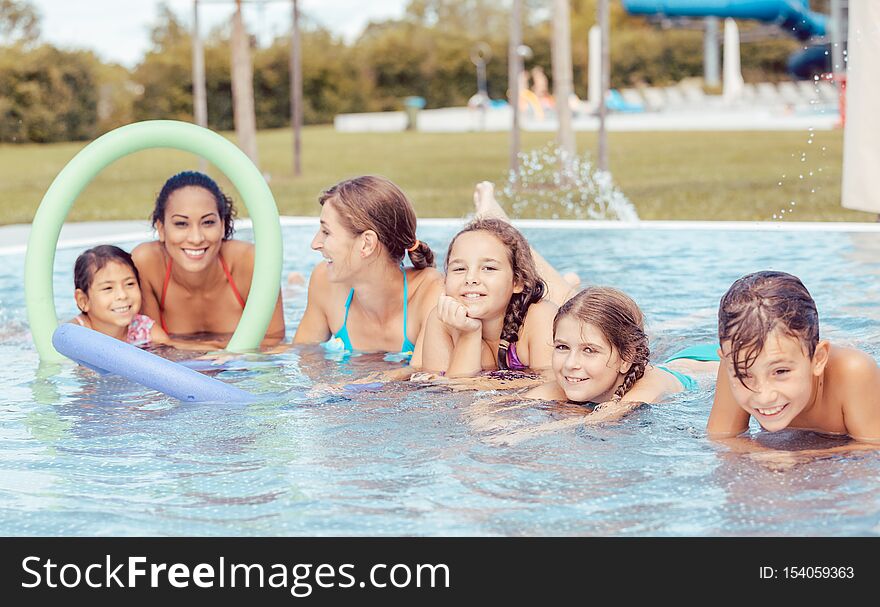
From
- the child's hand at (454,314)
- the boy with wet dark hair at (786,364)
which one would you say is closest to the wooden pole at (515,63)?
the child's hand at (454,314)

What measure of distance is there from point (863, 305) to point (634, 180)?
8.91 m

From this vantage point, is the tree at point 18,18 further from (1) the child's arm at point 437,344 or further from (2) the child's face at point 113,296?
(1) the child's arm at point 437,344

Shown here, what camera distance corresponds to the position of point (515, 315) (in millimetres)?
4766

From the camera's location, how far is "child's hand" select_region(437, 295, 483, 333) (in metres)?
4.41

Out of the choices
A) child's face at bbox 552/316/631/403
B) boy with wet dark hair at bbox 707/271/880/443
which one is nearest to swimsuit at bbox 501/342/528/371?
child's face at bbox 552/316/631/403

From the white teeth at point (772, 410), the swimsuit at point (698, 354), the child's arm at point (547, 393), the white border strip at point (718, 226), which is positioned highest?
the white border strip at point (718, 226)

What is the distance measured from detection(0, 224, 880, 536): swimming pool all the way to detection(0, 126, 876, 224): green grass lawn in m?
6.76

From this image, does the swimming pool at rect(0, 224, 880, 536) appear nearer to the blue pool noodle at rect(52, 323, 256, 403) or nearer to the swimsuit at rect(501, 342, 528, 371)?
the blue pool noodle at rect(52, 323, 256, 403)

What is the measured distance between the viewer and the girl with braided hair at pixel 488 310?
4.55m

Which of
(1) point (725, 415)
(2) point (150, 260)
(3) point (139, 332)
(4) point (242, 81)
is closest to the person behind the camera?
(1) point (725, 415)

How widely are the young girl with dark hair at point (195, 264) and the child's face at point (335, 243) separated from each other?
2.59 ft

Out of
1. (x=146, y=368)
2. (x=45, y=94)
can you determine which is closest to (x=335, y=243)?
(x=146, y=368)

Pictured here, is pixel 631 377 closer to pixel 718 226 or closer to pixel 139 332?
pixel 139 332

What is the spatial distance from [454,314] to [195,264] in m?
1.68
